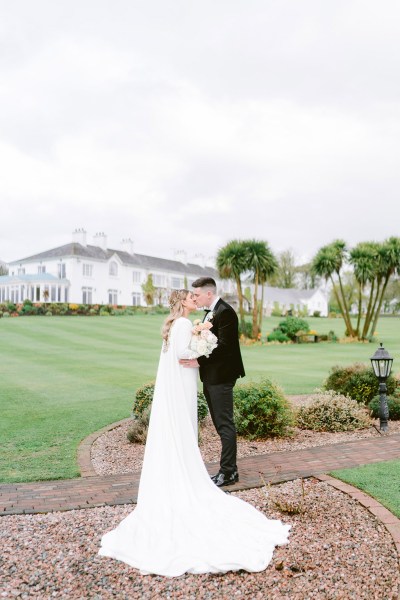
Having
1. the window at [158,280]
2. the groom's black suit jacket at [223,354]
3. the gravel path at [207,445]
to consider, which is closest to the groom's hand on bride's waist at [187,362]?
the groom's black suit jacket at [223,354]

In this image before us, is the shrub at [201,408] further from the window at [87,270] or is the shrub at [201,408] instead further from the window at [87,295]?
the window at [87,295]

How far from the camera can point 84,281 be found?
6469 centimetres

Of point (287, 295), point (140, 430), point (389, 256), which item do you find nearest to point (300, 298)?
point (287, 295)

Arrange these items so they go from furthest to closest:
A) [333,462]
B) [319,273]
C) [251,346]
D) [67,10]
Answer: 1. [319,273]
2. [251,346]
3. [67,10]
4. [333,462]

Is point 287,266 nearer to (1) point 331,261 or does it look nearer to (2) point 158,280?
(2) point 158,280

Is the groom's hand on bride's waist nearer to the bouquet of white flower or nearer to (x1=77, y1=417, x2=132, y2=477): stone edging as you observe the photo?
the bouquet of white flower

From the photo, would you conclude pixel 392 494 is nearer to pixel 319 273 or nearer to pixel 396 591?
pixel 396 591

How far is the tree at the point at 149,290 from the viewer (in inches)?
2621

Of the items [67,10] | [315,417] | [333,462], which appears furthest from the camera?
[67,10]

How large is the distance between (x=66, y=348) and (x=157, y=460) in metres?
23.4

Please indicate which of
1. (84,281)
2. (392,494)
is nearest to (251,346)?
(392,494)

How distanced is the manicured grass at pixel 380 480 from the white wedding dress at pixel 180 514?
129cm

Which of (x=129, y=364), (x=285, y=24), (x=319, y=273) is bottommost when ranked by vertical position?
(x=129, y=364)

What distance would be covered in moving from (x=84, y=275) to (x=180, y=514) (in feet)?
203
